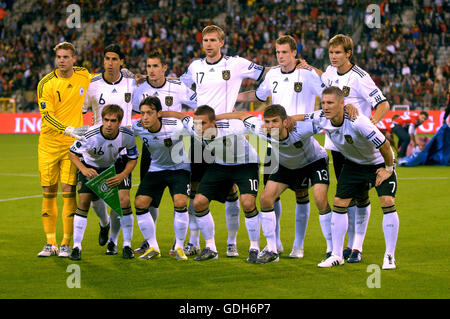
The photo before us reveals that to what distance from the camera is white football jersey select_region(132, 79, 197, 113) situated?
8.92 metres

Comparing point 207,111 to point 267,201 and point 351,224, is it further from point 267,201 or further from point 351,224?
point 351,224

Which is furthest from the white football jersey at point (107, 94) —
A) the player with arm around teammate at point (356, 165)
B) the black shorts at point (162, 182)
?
the player with arm around teammate at point (356, 165)

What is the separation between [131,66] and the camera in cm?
3578

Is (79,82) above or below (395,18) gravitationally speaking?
below

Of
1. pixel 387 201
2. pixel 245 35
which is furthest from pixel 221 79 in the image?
pixel 245 35

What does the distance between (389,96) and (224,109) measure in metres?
22.4

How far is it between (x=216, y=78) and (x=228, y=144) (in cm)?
93

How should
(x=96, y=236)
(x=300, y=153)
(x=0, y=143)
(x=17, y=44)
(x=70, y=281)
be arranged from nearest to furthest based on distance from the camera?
(x=70, y=281)
(x=300, y=153)
(x=96, y=236)
(x=0, y=143)
(x=17, y=44)

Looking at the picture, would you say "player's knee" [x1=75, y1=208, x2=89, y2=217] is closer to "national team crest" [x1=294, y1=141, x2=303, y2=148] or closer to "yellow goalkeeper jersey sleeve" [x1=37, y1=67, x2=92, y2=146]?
"yellow goalkeeper jersey sleeve" [x1=37, y1=67, x2=92, y2=146]

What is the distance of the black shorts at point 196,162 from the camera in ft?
28.7

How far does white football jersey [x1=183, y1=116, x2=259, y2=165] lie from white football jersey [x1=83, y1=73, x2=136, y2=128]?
3.11ft

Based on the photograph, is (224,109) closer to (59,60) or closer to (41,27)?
(59,60)

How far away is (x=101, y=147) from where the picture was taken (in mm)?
8453

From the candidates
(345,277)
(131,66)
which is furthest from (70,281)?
(131,66)
